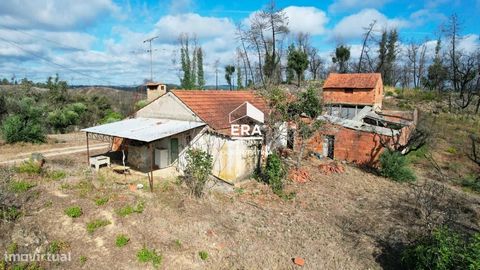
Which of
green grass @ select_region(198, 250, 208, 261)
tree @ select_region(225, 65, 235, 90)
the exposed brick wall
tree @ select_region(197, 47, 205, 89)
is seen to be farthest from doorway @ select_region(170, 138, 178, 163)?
tree @ select_region(225, 65, 235, 90)

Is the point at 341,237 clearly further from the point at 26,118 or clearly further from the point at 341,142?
the point at 26,118

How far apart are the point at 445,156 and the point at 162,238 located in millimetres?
24515

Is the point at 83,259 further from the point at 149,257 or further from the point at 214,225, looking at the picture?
the point at 214,225

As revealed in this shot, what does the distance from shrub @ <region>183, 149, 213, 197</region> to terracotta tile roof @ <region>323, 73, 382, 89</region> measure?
26.7 m

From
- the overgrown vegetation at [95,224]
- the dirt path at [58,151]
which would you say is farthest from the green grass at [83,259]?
the dirt path at [58,151]

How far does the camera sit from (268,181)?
15.7m

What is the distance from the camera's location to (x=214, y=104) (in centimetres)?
1870

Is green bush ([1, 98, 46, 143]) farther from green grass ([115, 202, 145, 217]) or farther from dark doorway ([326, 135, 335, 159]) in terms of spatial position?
dark doorway ([326, 135, 335, 159])

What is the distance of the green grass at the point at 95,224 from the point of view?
31.4 feet

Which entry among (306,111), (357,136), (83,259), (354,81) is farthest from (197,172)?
(354,81)

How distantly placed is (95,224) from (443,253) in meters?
9.79

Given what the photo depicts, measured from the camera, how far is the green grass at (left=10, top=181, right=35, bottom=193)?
37.2 feet

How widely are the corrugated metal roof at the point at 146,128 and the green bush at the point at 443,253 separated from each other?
10.7 meters

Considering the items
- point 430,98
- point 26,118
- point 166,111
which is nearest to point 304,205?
point 166,111
